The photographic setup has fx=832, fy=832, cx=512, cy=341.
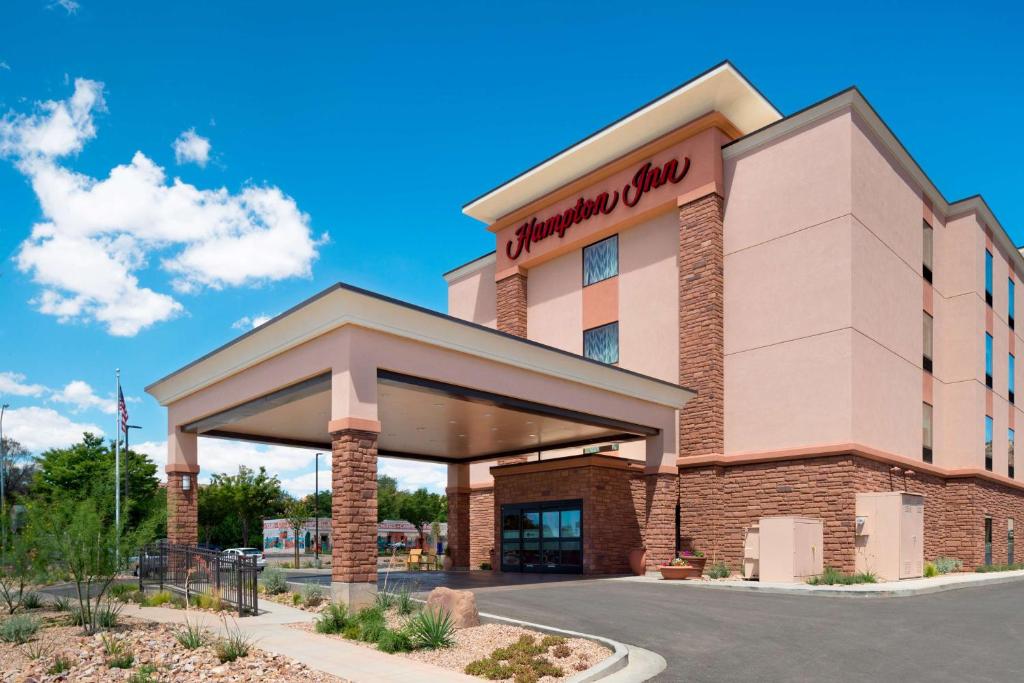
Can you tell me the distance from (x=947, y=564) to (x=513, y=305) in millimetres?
20437

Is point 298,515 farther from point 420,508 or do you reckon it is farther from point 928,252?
point 928,252

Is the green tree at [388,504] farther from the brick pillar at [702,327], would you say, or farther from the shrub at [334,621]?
the shrub at [334,621]

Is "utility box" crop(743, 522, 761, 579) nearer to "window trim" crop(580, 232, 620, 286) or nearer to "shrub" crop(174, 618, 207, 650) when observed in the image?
"window trim" crop(580, 232, 620, 286)

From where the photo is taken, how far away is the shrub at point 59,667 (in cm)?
1233

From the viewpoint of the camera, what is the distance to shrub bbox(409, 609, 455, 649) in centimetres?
1323

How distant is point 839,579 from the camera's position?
24.0 meters

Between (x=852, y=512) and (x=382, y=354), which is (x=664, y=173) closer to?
(x=852, y=512)

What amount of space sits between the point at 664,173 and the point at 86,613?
24153 millimetres

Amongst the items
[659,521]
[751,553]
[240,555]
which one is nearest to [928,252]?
[751,553]

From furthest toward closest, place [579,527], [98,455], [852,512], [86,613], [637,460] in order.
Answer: [98,455]
[637,460]
[579,527]
[852,512]
[86,613]

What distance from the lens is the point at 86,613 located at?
16391 millimetres

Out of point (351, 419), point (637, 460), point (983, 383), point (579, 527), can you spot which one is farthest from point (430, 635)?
point (983, 383)

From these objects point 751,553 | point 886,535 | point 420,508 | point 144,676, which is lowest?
point 420,508

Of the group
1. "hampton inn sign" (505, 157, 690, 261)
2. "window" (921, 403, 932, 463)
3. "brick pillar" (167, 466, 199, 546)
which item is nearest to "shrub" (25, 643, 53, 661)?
"brick pillar" (167, 466, 199, 546)
